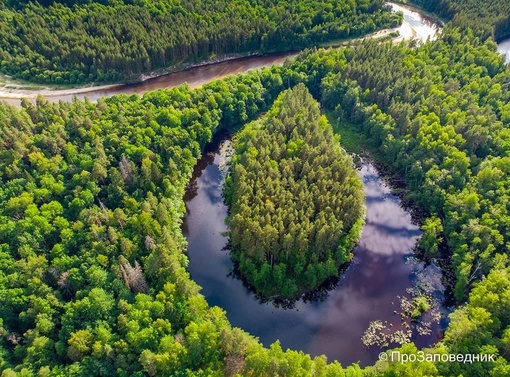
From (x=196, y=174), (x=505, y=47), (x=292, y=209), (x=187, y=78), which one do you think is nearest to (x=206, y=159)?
(x=196, y=174)

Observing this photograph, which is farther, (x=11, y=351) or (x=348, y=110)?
(x=348, y=110)

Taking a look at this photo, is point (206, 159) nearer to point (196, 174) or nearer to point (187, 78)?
point (196, 174)

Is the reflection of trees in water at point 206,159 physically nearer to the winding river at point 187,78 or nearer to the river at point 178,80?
the winding river at point 187,78

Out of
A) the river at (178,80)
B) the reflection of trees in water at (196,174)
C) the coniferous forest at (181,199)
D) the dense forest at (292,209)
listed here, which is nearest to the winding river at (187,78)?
the river at (178,80)

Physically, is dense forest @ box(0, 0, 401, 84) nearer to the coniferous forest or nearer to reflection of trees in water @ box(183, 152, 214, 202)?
the coniferous forest

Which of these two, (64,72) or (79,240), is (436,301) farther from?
(64,72)

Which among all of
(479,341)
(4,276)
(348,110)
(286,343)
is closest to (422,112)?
(348,110)

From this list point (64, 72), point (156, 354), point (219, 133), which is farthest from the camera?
point (64, 72)
